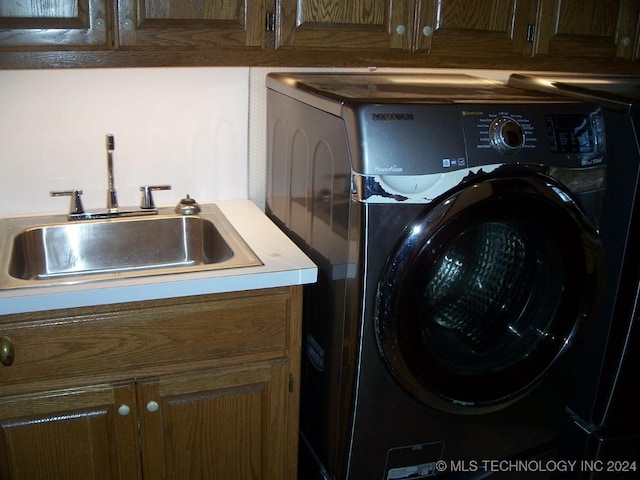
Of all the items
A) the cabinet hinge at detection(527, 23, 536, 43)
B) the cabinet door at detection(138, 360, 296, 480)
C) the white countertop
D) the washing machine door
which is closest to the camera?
the white countertop

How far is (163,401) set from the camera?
167 centimetres

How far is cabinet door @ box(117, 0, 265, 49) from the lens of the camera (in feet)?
5.38

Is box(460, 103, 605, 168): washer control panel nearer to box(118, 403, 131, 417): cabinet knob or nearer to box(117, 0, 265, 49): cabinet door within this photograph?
box(117, 0, 265, 49): cabinet door

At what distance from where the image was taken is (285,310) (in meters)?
1.70

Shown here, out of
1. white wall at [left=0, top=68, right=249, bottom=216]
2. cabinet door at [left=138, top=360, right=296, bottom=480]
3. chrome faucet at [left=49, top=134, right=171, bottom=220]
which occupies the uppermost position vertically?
white wall at [left=0, top=68, right=249, bottom=216]

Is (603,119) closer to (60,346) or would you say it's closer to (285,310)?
(285,310)

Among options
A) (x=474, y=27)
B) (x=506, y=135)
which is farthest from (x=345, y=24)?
(x=506, y=135)

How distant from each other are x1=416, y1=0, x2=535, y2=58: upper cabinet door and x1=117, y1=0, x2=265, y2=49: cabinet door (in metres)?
0.48

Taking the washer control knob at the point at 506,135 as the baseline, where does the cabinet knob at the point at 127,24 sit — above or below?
above

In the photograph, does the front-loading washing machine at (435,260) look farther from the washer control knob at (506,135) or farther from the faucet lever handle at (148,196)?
the faucet lever handle at (148,196)

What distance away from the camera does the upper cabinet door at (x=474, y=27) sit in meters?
1.91

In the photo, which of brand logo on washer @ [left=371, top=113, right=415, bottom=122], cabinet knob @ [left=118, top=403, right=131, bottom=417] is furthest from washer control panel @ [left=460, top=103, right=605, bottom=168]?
cabinet knob @ [left=118, top=403, right=131, bottom=417]

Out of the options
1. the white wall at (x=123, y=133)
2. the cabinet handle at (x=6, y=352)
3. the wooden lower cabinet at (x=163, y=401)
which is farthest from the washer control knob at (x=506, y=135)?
the cabinet handle at (x=6, y=352)

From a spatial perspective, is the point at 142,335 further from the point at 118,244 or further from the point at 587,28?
the point at 587,28
